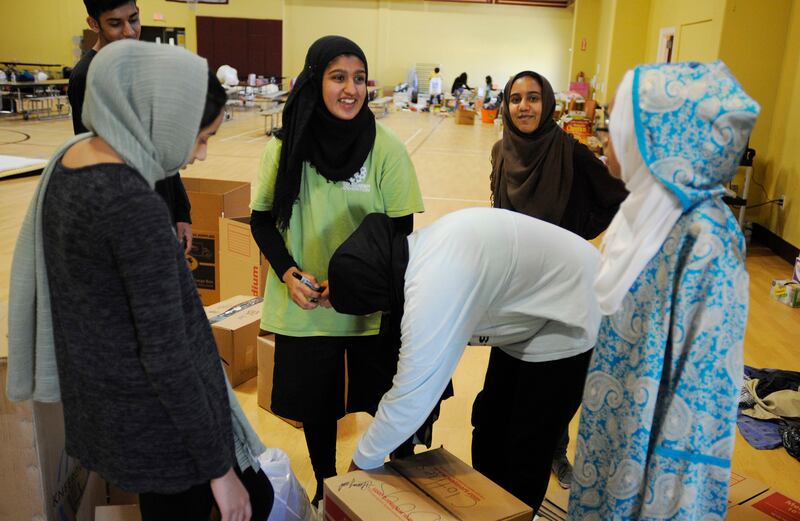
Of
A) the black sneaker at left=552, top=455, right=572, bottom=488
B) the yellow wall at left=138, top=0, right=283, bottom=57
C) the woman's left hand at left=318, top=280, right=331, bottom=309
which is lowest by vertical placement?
the black sneaker at left=552, top=455, right=572, bottom=488

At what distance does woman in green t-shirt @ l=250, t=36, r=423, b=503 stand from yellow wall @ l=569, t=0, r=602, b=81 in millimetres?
15072

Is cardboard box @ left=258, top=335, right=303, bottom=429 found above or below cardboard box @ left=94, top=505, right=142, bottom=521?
below

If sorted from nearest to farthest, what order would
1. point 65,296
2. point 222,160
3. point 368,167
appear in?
point 65,296, point 368,167, point 222,160

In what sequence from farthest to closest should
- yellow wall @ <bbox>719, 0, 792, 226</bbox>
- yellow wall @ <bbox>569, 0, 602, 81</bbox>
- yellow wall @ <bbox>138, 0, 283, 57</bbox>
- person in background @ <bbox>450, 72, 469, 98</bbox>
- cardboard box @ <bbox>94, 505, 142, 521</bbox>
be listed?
yellow wall @ <bbox>138, 0, 283, 57</bbox> → person in background @ <bbox>450, 72, 469, 98</bbox> → yellow wall @ <bbox>569, 0, 602, 81</bbox> → yellow wall @ <bbox>719, 0, 792, 226</bbox> → cardboard box @ <bbox>94, 505, 142, 521</bbox>

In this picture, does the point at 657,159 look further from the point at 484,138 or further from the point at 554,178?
the point at 484,138

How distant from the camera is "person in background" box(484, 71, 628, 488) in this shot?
254cm

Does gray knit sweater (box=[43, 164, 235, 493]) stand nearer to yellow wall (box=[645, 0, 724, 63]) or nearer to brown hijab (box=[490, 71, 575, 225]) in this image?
brown hijab (box=[490, 71, 575, 225])

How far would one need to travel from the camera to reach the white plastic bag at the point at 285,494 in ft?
6.22

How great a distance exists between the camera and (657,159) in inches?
48.8

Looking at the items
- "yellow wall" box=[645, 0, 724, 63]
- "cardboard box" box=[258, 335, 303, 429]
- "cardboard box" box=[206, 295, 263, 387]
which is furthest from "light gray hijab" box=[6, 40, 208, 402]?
"yellow wall" box=[645, 0, 724, 63]

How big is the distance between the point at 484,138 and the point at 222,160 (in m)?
5.55

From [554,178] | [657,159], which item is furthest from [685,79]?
[554,178]

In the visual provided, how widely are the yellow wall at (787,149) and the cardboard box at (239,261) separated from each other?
446 centimetres

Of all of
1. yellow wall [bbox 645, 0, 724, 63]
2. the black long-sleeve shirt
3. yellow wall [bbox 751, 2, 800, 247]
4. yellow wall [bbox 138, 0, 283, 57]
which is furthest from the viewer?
yellow wall [bbox 138, 0, 283, 57]
